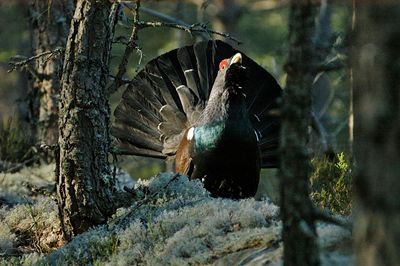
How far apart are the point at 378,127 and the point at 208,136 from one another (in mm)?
4799

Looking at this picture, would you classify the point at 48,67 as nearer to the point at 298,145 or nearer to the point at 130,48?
the point at 130,48

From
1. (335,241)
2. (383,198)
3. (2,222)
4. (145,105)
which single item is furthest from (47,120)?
(383,198)

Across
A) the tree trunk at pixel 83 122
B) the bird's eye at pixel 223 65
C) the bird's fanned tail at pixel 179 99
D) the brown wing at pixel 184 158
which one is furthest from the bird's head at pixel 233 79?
the tree trunk at pixel 83 122

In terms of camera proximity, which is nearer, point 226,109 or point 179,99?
point 226,109

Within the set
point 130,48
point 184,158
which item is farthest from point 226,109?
point 130,48

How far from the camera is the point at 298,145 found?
3793mm

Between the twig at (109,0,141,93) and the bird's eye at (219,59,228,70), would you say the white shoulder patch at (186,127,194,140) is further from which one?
the twig at (109,0,141,93)

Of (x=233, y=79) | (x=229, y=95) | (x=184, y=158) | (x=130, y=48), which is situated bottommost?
(x=184, y=158)

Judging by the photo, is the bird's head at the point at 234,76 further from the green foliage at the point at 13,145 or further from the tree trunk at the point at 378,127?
the tree trunk at the point at 378,127

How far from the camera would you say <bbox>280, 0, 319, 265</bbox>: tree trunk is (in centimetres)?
372

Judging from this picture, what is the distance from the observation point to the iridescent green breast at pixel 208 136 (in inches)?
302

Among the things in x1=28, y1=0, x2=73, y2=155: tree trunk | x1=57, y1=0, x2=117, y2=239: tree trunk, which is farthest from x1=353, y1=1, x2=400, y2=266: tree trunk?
x1=28, y1=0, x2=73, y2=155: tree trunk

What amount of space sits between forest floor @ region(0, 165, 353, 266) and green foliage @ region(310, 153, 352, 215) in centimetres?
124

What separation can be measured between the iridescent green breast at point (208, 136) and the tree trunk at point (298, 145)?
384 cm
